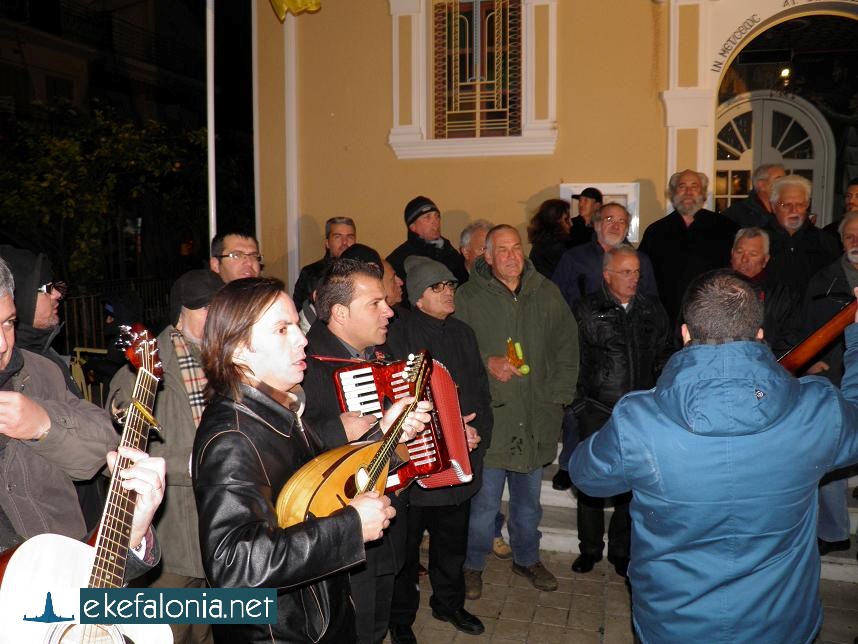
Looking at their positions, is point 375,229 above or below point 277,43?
below

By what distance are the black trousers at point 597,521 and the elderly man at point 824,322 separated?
1382 millimetres

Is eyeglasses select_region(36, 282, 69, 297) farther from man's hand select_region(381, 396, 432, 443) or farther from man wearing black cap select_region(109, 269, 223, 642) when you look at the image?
man's hand select_region(381, 396, 432, 443)

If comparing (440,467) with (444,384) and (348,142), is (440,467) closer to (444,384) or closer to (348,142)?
(444,384)

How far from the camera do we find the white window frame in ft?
27.7

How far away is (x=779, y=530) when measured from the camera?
2438 mm

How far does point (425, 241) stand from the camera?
7.02 m

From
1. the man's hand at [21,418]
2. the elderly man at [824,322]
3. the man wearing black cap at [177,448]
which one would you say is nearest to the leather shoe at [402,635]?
the man wearing black cap at [177,448]

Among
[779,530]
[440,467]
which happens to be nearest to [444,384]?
[440,467]

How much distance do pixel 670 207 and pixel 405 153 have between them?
3.26m

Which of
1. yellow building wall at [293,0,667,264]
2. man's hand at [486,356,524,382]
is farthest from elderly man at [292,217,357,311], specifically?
man's hand at [486,356,524,382]

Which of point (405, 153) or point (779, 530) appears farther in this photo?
point (405, 153)

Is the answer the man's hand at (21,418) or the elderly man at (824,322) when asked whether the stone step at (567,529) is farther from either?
the man's hand at (21,418)

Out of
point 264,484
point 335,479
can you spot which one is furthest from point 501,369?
point 264,484

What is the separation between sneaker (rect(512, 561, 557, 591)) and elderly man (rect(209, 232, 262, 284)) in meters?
2.88
